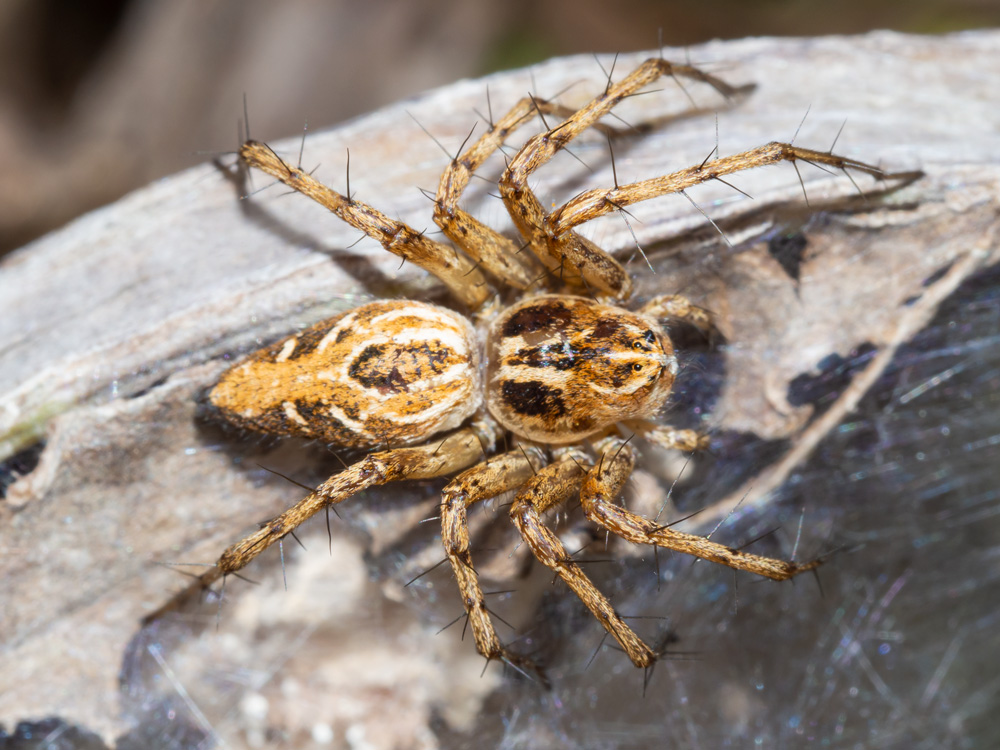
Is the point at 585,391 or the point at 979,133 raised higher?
the point at 979,133

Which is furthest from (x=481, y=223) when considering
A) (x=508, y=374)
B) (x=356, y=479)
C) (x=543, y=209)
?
(x=356, y=479)

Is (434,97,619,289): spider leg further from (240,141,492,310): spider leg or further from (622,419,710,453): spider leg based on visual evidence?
(622,419,710,453): spider leg

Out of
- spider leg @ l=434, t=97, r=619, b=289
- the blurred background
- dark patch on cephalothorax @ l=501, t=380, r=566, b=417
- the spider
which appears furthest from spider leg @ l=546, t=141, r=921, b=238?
the blurred background

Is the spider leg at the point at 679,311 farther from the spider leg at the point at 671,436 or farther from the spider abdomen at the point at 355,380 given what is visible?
the spider abdomen at the point at 355,380

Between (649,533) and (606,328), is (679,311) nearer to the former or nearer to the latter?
(606,328)

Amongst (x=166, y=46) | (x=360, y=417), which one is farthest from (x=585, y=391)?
(x=166, y=46)

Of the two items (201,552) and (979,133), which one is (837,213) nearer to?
(979,133)
